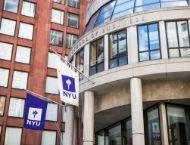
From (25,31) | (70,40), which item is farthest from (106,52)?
(70,40)

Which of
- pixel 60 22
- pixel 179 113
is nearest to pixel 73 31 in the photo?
pixel 60 22

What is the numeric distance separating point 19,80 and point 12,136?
25.5 ft

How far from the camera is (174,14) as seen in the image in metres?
23.8

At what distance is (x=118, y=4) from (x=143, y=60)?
711 centimetres

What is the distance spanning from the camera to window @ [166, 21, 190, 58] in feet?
75.5

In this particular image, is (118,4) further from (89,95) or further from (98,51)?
(89,95)

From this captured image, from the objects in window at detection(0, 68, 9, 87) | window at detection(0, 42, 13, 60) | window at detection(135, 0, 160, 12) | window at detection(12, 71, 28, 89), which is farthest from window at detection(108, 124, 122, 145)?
window at detection(0, 42, 13, 60)

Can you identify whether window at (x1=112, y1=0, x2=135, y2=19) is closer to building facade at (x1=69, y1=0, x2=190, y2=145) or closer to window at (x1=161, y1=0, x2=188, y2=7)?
building facade at (x1=69, y1=0, x2=190, y2=145)

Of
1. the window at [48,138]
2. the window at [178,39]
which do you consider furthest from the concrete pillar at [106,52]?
the window at [48,138]

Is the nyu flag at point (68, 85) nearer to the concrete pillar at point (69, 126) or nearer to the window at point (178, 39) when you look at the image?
the window at point (178, 39)

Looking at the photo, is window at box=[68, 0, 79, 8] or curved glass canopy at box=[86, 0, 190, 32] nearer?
curved glass canopy at box=[86, 0, 190, 32]

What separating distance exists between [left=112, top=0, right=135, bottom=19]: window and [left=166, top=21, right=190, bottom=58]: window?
4.06m

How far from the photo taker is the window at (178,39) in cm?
2300

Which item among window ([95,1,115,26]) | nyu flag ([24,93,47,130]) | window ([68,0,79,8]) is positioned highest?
window ([68,0,79,8])
